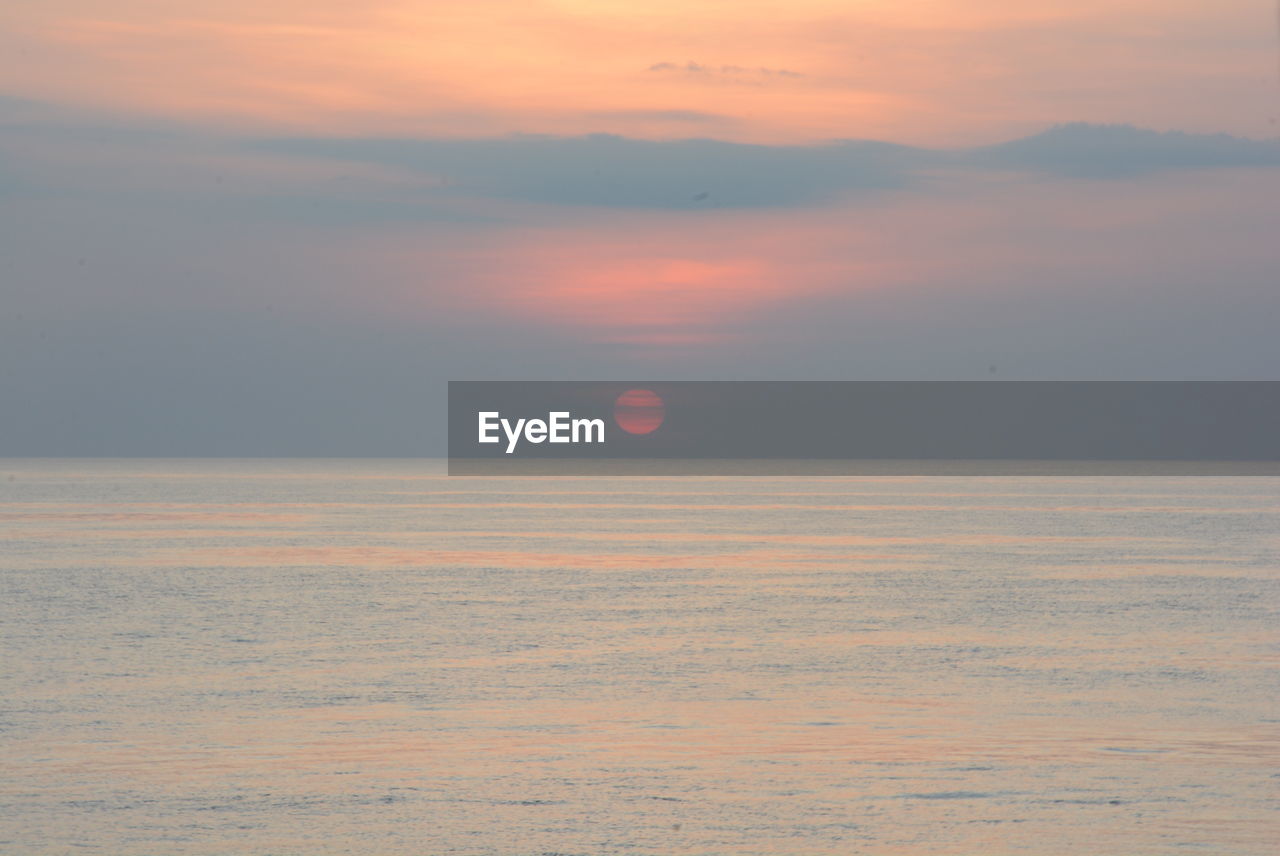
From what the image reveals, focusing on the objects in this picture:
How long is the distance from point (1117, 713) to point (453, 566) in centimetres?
3034

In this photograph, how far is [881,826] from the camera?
48.3ft

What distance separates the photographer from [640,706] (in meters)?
21.0

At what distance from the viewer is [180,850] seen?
45.8 ft

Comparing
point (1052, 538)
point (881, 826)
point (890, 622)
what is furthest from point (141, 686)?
point (1052, 538)

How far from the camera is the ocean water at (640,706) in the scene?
583 inches

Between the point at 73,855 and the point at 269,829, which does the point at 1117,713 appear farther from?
the point at 73,855

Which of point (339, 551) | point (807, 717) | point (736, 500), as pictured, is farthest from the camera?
point (736, 500)

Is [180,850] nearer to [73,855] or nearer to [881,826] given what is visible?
Result: [73,855]

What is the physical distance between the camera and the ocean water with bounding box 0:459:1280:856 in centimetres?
1480

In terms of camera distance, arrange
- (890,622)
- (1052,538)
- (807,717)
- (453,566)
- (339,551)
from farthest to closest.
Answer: (1052,538) → (339,551) → (453,566) → (890,622) → (807,717)

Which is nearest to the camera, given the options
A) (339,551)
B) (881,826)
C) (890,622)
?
(881,826)

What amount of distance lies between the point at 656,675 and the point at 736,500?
95308 millimetres

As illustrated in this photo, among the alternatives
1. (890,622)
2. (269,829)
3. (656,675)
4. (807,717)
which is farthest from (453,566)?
(269,829)

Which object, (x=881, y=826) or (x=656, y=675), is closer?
(x=881, y=826)
